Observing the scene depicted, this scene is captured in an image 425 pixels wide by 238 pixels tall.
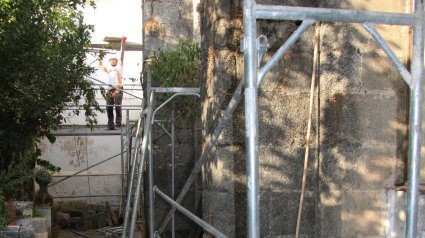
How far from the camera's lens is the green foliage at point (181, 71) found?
5.05m

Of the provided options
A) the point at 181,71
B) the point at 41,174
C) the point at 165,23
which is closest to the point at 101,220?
the point at 41,174

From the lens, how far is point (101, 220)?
8633 millimetres

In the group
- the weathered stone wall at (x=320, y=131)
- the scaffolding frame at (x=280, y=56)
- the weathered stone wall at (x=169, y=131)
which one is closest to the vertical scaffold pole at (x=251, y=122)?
the scaffolding frame at (x=280, y=56)

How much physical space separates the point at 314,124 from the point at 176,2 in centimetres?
505

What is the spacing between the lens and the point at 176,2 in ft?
22.2

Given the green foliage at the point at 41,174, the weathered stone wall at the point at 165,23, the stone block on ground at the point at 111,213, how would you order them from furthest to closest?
the stone block on ground at the point at 111,213
the weathered stone wall at the point at 165,23
the green foliage at the point at 41,174

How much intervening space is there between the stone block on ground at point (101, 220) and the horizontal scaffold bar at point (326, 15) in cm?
816

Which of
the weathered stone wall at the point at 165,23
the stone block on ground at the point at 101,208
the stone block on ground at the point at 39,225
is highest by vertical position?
the weathered stone wall at the point at 165,23

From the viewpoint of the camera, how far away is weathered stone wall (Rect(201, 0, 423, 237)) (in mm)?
2205

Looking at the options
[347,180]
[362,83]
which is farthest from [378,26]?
[347,180]

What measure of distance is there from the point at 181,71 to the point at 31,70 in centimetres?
186

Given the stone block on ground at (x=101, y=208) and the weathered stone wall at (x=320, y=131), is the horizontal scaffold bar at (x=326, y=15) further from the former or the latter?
the stone block on ground at (x=101, y=208)

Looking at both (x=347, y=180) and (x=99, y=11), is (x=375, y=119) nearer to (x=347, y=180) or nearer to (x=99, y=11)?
(x=347, y=180)

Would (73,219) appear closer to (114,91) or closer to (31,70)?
(114,91)
